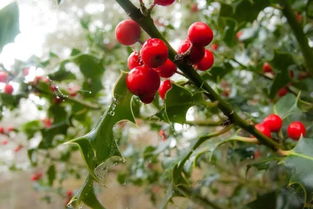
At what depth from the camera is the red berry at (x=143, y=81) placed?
2.68 ft

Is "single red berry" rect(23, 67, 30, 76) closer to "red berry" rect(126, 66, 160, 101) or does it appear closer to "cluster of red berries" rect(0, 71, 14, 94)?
"cluster of red berries" rect(0, 71, 14, 94)

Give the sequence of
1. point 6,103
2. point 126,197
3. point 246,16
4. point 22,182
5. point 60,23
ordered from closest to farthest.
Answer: point 246,16 → point 6,103 → point 60,23 → point 126,197 → point 22,182

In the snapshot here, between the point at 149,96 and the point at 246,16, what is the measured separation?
2.99 feet

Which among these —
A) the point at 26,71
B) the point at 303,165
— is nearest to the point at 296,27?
the point at 303,165

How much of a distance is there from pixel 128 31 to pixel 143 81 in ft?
0.39

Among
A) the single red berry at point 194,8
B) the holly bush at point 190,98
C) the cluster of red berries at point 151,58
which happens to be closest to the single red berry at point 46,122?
the holly bush at point 190,98

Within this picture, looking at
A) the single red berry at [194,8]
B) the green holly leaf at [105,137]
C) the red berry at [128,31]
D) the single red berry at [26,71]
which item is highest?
the red berry at [128,31]

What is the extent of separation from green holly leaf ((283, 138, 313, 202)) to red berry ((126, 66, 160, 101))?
1.39 ft

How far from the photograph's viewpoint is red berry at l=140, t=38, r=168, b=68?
772mm

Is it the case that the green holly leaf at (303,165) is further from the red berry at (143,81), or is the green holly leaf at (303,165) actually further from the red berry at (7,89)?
the red berry at (7,89)

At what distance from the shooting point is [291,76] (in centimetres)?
190

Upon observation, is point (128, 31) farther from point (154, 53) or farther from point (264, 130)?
point (264, 130)

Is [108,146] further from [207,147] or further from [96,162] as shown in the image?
[207,147]

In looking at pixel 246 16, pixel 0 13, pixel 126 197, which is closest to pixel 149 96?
pixel 0 13
